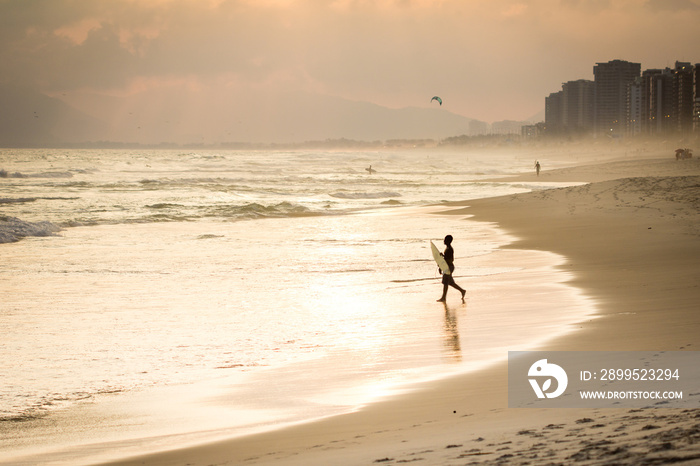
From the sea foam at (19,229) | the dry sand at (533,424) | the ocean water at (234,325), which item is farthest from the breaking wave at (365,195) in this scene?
the dry sand at (533,424)

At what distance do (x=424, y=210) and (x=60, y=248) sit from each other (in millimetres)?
17979

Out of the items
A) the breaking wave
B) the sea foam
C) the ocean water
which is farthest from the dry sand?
the breaking wave

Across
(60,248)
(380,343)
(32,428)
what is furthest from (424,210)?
(32,428)

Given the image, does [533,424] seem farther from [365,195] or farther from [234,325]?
[365,195]

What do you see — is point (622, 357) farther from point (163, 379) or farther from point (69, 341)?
point (69, 341)

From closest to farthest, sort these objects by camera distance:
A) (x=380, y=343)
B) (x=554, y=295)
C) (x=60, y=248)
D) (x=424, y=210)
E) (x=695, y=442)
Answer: (x=695, y=442) → (x=380, y=343) → (x=554, y=295) → (x=60, y=248) → (x=424, y=210)

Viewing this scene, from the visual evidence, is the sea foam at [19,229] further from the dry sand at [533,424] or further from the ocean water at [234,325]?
the dry sand at [533,424]

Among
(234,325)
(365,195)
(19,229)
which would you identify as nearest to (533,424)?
(234,325)

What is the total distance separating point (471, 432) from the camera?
492 cm

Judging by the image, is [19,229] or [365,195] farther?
[365,195]

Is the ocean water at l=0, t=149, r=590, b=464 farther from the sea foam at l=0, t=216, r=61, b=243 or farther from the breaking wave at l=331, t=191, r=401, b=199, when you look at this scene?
the breaking wave at l=331, t=191, r=401, b=199

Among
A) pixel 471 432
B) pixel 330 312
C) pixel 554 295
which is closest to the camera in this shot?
pixel 471 432

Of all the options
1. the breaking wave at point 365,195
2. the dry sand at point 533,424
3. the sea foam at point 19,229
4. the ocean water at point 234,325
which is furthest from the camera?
Result: the breaking wave at point 365,195

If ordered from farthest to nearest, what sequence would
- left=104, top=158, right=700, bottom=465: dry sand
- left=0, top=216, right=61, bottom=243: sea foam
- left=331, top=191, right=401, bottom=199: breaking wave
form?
left=331, top=191, right=401, bottom=199: breaking wave, left=0, top=216, right=61, bottom=243: sea foam, left=104, top=158, right=700, bottom=465: dry sand
